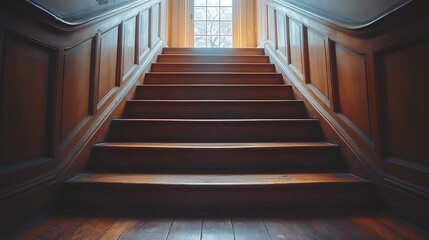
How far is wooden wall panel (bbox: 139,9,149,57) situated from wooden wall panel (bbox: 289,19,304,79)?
1422 mm

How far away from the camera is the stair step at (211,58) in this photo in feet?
9.40

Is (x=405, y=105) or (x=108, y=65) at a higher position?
(x=108, y=65)

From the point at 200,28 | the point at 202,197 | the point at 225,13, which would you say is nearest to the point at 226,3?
the point at 225,13

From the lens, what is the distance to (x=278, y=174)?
132 cm

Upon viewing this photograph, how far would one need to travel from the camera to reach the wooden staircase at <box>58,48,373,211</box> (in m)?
1.16

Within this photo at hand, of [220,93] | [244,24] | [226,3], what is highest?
[226,3]

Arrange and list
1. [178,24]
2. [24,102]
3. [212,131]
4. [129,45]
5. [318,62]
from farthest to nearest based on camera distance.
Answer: [178,24] → [129,45] → [318,62] → [212,131] → [24,102]

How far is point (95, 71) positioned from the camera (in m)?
1.51

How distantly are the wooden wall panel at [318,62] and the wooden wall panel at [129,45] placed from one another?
143 cm

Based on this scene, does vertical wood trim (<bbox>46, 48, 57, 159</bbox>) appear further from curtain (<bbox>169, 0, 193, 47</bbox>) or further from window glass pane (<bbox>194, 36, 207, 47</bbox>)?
window glass pane (<bbox>194, 36, 207, 47</bbox>)

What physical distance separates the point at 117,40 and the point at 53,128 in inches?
37.7

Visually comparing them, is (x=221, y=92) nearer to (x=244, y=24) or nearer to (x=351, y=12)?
(x=351, y=12)

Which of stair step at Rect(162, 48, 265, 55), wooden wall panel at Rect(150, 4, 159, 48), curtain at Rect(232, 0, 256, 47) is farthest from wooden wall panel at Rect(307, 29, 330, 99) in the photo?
curtain at Rect(232, 0, 256, 47)

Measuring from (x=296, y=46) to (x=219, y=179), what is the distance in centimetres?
150
